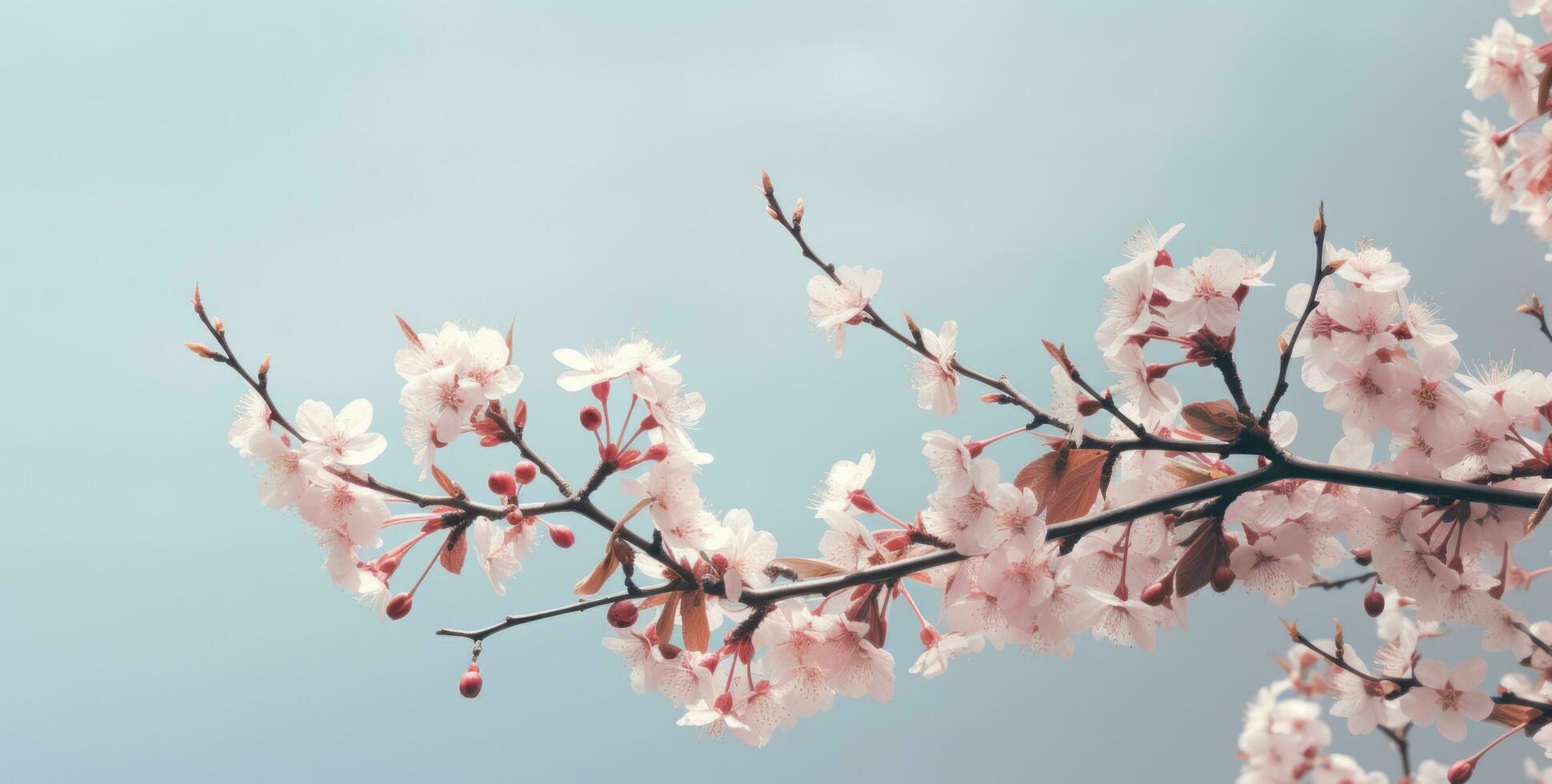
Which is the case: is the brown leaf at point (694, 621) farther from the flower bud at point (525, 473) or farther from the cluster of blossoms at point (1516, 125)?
the cluster of blossoms at point (1516, 125)

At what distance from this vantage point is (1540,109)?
4.86ft

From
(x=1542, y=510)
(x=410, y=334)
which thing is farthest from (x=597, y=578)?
(x=1542, y=510)

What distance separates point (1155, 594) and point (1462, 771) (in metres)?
0.87

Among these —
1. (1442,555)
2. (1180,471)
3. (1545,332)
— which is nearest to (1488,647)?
(1442,555)

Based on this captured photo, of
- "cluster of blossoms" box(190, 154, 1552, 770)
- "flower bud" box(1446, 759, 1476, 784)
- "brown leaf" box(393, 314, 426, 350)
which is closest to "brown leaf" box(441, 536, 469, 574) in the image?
"cluster of blossoms" box(190, 154, 1552, 770)

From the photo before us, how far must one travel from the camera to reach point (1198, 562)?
1.41m

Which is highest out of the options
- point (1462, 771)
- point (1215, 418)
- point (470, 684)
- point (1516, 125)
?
point (1516, 125)

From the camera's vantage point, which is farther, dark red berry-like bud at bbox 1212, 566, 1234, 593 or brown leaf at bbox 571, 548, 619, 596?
dark red berry-like bud at bbox 1212, 566, 1234, 593

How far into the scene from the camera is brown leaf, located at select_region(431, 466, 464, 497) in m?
1.23

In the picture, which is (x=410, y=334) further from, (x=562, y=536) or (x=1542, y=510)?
(x=1542, y=510)

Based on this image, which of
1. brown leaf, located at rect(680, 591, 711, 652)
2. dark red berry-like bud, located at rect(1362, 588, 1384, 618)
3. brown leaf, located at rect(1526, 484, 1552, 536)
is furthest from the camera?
dark red berry-like bud, located at rect(1362, 588, 1384, 618)

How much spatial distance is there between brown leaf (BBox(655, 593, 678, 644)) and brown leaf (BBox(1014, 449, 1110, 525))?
0.54m

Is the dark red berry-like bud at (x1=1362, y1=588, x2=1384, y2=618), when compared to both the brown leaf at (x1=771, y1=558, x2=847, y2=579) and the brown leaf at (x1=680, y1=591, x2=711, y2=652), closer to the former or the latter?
the brown leaf at (x1=771, y1=558, x2=847, y2=579)

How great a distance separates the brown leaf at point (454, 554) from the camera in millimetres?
1283
